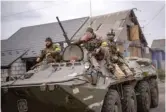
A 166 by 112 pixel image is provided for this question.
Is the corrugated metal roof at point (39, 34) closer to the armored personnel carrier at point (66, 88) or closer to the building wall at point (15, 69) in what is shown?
the building wall at point (15, 69)

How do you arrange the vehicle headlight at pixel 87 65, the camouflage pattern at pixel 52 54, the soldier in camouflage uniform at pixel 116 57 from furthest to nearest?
the soldier in camouflage uniform at pixel 116 57, the camouflage pattern at pixel 52 54, the vehicle headlight at pixel 87 65

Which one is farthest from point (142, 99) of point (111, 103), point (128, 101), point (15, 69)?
point (15, 69)

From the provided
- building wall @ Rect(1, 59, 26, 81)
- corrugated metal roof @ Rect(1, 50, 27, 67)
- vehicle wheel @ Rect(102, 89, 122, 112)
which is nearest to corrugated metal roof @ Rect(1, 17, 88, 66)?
corrugated metal roof @ Rect(1, 50, 27, 67)

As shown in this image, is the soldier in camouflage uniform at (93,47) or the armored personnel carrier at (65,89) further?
the soldier in camouflage uniform at (93,47)

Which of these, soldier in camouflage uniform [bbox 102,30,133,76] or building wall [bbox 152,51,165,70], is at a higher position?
soldier in camouflage uniform [bbox 102,30,133,76]

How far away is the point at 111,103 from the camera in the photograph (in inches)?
291

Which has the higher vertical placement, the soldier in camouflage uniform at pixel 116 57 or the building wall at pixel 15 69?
the soldier in camouflage uniform at pixel 116 57

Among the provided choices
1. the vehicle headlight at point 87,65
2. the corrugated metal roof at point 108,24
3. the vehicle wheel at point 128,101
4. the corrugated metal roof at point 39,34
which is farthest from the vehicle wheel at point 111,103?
the corrugated metal roof at point 108,24

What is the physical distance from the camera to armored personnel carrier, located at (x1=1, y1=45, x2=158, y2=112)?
654 centimetres

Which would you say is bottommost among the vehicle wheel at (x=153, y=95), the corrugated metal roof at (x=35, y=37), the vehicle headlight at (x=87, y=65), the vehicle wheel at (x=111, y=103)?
the vehicle wheel at (x=153, y=95)

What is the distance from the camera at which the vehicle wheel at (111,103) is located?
730 centimetres

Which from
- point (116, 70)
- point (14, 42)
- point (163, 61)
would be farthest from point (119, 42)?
point (116, 70)

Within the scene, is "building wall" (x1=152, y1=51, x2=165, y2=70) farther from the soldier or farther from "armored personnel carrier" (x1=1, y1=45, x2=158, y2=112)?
"armored personnel carrier" (x1=1, y1=45, x2=158, y2=112)

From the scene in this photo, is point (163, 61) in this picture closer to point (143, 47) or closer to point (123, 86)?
point (143, 47)
